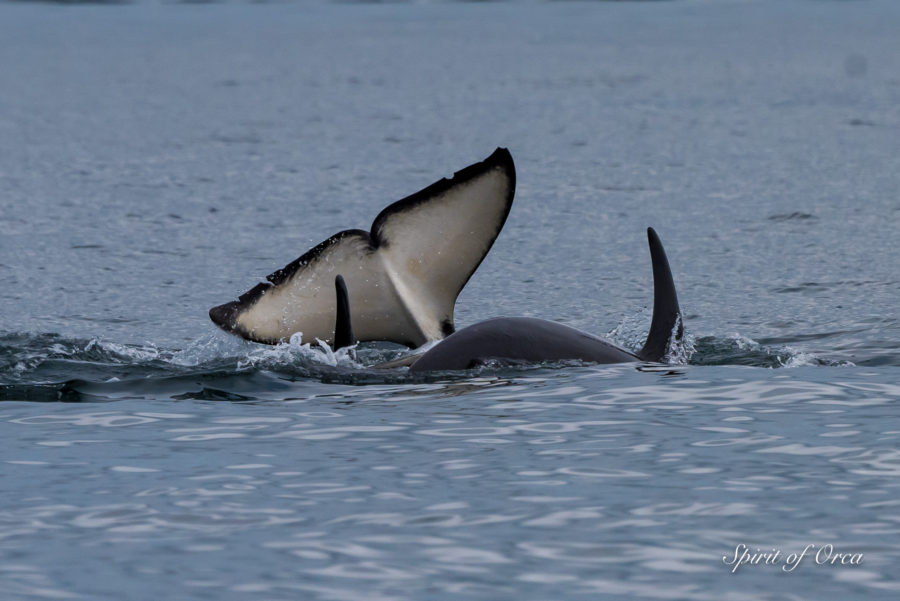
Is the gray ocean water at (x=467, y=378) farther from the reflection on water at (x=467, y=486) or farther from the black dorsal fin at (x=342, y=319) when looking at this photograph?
the black dorsal fin at (x=342, y=319)

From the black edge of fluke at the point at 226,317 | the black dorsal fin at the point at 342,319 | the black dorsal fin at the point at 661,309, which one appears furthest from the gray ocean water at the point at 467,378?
the black edge of fluke at the point at 226,317

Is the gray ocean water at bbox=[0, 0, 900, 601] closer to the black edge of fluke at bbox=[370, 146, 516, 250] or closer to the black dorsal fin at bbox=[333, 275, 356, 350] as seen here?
the black dorsal fin at bbox=[333, 275, 356, 350]

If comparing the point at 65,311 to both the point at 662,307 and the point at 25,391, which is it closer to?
the point at 25,391

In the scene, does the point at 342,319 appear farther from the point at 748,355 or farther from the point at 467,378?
the point at 748,355

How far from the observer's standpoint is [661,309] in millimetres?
10172

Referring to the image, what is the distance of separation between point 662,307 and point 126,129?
88.0 feet

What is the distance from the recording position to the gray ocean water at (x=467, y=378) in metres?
7.27

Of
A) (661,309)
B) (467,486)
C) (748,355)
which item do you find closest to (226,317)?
(467,486)

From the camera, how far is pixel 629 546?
7.31m

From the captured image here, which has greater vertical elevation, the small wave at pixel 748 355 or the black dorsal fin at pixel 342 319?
the black dorsal fin at pixel 342 319

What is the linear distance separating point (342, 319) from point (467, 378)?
0.94 metres

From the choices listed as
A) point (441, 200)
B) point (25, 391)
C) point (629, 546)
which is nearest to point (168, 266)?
point (25, 391)

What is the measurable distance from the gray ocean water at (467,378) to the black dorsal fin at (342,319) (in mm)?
399

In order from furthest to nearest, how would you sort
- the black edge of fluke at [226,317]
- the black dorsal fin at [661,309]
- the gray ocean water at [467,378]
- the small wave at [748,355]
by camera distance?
the small wave at [748,355] < the black edge of fluke at [226,317] < the black dorsal fin at [661,309] < the gray ocean water at [467,378]
